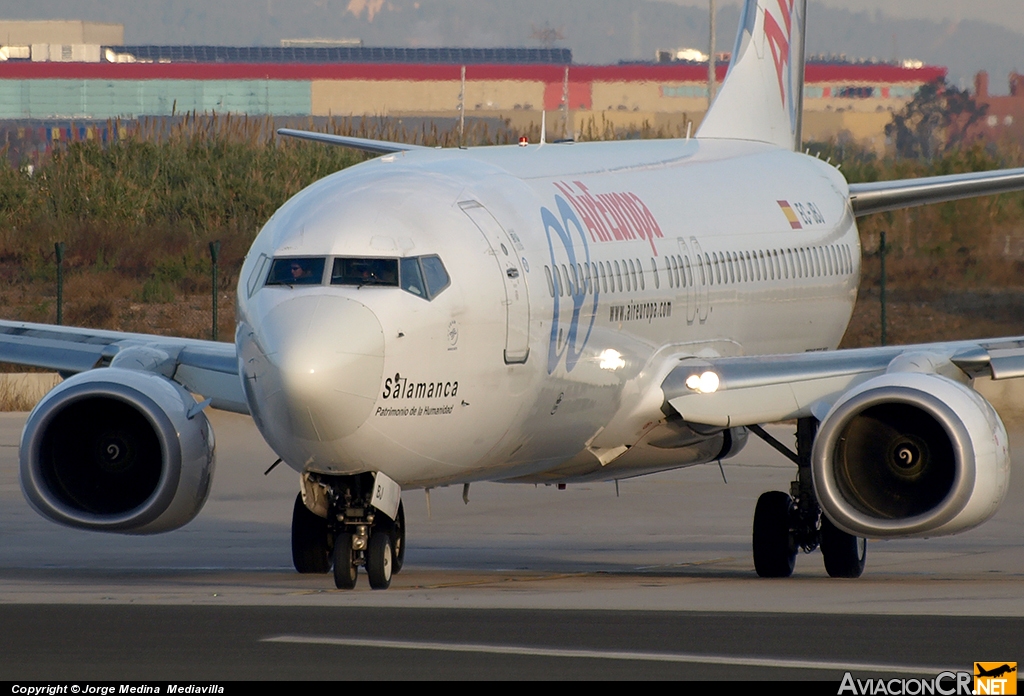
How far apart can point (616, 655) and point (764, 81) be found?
17.6 metres

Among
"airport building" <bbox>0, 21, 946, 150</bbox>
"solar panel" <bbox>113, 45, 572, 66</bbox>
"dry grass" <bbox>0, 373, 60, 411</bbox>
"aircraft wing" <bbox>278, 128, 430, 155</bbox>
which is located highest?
"solar panel" <bbox>113, 45, 572, 66</bbox>

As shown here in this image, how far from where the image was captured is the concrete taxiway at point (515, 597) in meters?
10.8

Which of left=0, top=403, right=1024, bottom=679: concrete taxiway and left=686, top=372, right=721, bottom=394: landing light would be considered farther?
left=686, top=372, right=721, bottom=394: landing light

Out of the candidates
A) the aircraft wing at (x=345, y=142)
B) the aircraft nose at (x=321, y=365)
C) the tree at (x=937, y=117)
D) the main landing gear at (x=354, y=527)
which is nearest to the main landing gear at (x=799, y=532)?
the main landing gear at (x=354, y=527)

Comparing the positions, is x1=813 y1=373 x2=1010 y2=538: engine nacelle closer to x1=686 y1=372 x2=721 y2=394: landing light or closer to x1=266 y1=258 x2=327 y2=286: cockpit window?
x1=686 y1=372 x2=721 y2=394: landing light

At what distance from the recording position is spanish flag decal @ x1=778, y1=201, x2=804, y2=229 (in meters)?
23.5

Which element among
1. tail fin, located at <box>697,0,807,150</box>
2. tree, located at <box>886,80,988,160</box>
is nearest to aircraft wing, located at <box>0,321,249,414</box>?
tail fin, located at <box>697,0,807,150</box>

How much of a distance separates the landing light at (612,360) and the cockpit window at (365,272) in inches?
141

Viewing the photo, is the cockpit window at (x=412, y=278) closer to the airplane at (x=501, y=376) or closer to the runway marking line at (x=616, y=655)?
the airplane at (x=501, y=376)

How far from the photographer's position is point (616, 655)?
429 inches

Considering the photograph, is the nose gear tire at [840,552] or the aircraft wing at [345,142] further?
the aircraft wing at [345,142]

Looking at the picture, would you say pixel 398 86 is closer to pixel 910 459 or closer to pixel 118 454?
pixel 118 454

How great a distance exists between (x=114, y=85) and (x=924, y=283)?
52.9 metres

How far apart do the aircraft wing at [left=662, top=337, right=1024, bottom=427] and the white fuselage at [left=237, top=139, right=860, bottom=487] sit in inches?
31.3
